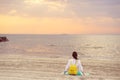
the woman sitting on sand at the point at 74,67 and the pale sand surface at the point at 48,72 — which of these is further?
the pale sand surface at the point at 48,72

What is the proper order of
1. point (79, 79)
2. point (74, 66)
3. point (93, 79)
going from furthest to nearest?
point (93, 79), point (79, 79), point (74, 66)

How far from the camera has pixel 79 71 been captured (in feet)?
46.1

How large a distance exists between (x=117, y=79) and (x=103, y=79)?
950mm

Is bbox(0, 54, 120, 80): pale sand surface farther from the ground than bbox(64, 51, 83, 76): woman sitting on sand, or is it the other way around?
bbox(64, 51, 83, 76): woman sitting on sand

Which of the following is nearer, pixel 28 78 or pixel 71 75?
pixel 71 75

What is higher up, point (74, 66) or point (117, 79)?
point (74, 66)

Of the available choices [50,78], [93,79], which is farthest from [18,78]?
[93,79]

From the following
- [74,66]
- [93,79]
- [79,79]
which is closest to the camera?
[74,66]

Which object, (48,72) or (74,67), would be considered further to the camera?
(48,72)

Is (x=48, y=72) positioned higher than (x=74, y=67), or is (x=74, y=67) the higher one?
(x=74, y=67)

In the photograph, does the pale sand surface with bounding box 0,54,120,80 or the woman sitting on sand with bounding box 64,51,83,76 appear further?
the pale sand surface with bounding box 0,54,120,80

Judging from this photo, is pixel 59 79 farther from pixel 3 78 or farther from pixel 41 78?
pixel 3 78

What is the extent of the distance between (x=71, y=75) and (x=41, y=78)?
2115mm

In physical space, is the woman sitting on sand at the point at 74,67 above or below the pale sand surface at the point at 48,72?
above
